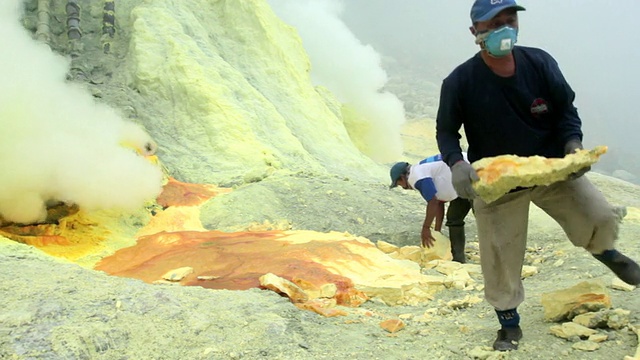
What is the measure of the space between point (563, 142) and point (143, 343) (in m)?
2.02

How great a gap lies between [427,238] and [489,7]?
2.92 metres

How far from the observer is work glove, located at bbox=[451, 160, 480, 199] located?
2.20 m

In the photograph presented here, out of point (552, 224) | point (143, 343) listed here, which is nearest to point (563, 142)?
point (143, 343)

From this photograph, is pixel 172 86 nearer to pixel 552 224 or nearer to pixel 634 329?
pixel 552 224

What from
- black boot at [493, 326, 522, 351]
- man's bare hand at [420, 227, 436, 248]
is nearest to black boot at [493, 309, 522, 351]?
black boot at [493, 326, 522, 351]

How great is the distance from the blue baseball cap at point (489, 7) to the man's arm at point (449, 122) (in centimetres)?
29

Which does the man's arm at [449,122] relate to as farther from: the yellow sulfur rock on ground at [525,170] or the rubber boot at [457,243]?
the rubber boot at [457,243]

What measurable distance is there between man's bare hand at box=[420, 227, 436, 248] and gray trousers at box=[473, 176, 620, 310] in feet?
7.90

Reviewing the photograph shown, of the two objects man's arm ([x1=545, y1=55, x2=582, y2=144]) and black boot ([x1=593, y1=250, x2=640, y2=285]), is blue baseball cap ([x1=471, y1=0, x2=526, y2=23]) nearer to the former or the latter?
man's arm ([x1=545, y1=55, x2=582, y2=144])

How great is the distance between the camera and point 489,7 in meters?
2.21

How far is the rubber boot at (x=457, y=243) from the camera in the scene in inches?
194

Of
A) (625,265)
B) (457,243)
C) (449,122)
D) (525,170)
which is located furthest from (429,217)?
(525,170)

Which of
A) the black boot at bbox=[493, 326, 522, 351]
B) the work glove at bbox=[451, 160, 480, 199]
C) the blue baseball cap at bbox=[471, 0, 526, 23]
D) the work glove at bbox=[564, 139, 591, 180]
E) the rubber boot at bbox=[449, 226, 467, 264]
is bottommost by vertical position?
the rubber boot at bbox=[449, 226, 467, 264]

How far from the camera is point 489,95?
7.40 ft
